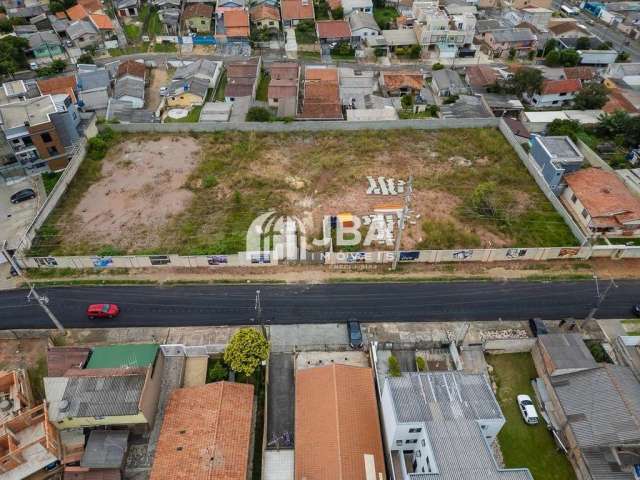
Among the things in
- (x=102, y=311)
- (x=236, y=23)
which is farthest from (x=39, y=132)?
(x=236, y=23)

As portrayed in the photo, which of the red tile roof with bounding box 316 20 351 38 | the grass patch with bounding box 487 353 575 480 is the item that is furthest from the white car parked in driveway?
the red tile roof with bounding box 316 20 351 38

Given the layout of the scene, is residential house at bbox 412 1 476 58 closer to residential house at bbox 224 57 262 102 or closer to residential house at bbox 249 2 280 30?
residential house at bbox 249 2 280 30

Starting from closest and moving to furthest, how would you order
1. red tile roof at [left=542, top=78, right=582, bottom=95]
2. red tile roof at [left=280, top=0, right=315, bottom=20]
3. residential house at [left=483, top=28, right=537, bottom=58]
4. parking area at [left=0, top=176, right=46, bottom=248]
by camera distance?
parking area at [left=0, top=176, right=46, bottom=248], red tile roof at [left=542, top=78, right=582, bottom=95], residential house at [left=483, top=28, right=537, bottom=58], red tile roof at [left=280, top=0, right=315, bottom=20]

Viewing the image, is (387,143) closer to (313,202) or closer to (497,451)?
(313,202)

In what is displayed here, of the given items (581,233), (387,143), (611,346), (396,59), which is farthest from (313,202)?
(396,59)

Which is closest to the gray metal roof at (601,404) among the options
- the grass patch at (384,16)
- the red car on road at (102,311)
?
the red car on road at (102,311)

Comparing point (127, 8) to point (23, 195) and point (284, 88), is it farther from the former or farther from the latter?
point (23, 195)
